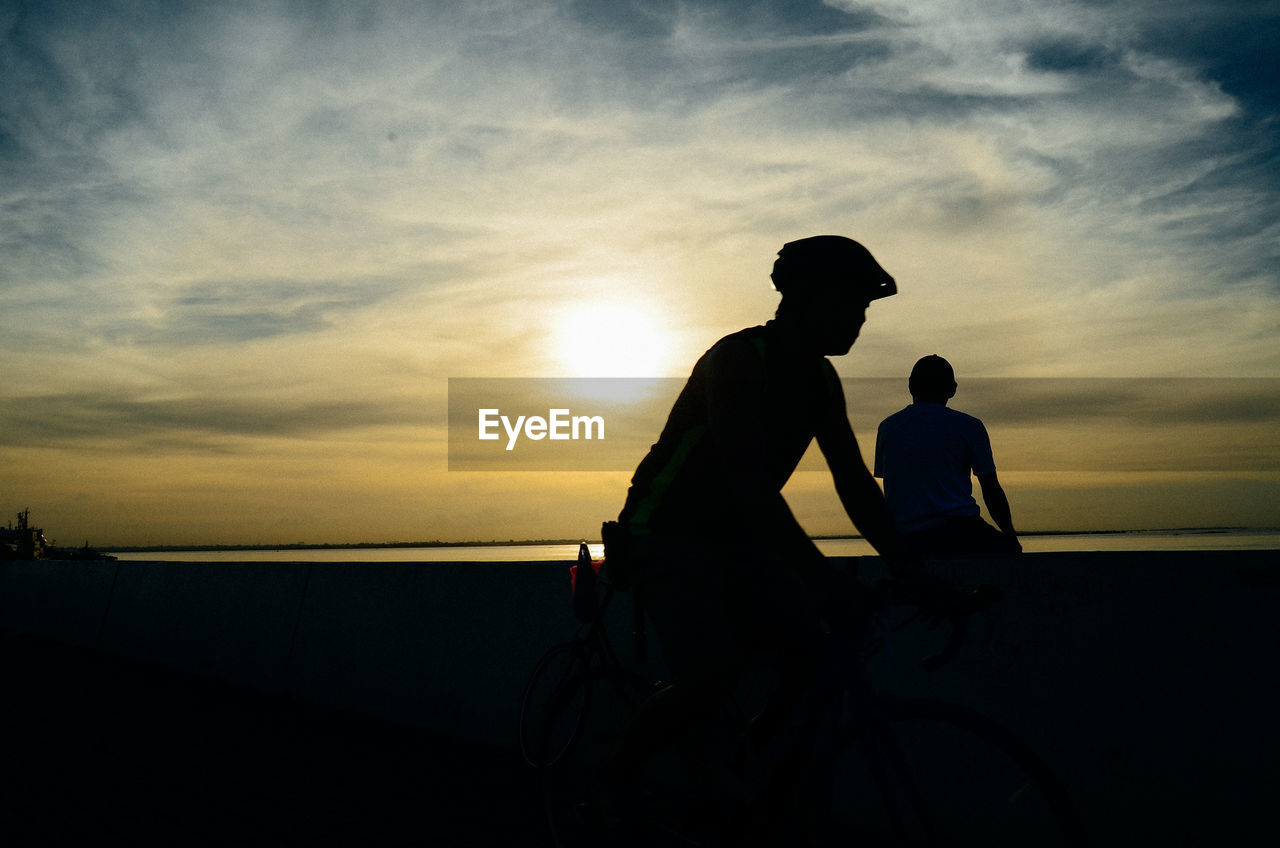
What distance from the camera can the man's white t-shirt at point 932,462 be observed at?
671cm

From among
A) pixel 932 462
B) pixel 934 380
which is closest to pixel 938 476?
Result: pixel 932 462

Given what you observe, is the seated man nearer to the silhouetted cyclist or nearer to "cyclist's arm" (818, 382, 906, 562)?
"cyclist's arm" (818, 382, 906, 562)

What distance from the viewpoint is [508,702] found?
7484 millimetres

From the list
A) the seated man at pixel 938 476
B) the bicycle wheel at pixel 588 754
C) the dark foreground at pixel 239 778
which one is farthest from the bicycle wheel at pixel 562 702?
the seated man at pixel 938 476

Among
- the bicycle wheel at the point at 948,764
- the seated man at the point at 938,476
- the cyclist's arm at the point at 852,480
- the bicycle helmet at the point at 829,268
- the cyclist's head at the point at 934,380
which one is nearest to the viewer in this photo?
the bicycle wheel at the point at 948,764

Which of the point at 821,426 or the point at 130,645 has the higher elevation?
the point at 821,426

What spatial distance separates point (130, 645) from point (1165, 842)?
12864 millimetres

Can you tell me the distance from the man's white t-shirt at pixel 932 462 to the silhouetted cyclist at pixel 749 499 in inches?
125

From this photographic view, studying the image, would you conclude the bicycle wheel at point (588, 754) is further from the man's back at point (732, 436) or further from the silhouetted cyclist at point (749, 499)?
the man's back at point (732, 436)

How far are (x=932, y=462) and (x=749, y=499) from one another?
394 centimetres

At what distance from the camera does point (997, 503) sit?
285 inches

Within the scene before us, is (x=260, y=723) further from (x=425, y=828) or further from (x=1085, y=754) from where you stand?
(x=1085, y=754)

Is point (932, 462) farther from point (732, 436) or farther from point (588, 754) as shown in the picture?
point (732, 436)

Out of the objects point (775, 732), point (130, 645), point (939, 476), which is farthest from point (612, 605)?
point (130, 645)
